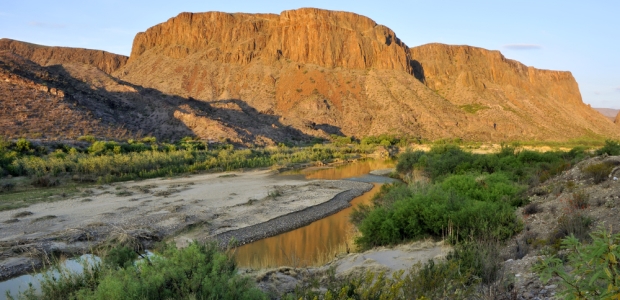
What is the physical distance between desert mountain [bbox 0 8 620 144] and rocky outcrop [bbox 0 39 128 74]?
358mm

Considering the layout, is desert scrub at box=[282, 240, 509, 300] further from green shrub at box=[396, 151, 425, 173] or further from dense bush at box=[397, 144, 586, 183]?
green shrub at box=[396, 151, 425, 173]

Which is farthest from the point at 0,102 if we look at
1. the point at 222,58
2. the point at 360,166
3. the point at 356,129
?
the point at 222,58

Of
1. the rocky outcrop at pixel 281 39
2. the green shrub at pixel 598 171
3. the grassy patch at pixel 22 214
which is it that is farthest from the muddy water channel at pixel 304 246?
the rocky outcrop at pixel 281 39

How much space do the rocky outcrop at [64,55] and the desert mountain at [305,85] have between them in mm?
358

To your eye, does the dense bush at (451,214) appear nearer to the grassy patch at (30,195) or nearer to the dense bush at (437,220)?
the dense bush at (437,220)

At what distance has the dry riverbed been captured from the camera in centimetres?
1275

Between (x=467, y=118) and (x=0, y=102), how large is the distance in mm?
79541

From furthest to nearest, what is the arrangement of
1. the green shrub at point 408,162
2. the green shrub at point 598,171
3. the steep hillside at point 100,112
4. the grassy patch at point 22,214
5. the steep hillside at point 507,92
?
1. the steep hillside at point 507,92
2. the steep hillside at point 100,112
3. the green shrub at point 408,162
4. the grassy patch at point 22,214
5. the green shrub at point 598,171

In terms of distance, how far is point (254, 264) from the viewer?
1147cm

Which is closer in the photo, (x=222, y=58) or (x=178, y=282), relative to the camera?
(x=178, y=282)

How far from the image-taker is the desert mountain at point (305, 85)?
2596 inches

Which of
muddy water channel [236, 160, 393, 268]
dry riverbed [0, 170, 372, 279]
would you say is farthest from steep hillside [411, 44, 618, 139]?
muddy water channel [236, 160, 393, 268]

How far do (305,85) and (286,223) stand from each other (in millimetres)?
75378

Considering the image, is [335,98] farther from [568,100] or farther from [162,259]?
[568,100]
